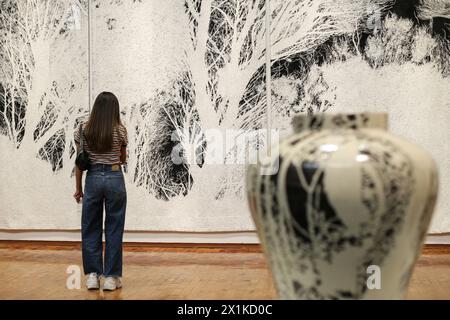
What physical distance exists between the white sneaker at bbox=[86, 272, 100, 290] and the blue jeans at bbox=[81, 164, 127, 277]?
0.02 m

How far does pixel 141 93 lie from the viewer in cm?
553

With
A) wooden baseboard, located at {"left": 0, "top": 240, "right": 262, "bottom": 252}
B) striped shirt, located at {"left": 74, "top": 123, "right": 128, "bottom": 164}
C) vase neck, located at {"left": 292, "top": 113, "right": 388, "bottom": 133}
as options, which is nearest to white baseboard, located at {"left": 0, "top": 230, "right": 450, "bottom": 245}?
wooden baseboard, located at {"left": 0, "top": 240, "right": 262, "bottom": 252}

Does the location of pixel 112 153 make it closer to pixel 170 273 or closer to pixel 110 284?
pixel 110 284

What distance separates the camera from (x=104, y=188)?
11.4 feet

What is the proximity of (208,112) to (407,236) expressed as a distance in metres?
4.02

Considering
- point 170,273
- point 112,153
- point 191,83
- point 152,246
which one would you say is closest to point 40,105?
point 191,83

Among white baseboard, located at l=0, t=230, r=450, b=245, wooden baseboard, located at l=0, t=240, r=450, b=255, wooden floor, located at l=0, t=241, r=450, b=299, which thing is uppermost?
white baseboard, located at l=0, t=230, r=450, b=245

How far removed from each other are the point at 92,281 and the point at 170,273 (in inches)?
31.8

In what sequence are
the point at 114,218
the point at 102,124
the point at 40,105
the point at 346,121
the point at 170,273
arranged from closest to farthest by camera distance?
the point at 346,121, the point at 102,124, the point at 114,218, the point at 170,273, the point at 40,105

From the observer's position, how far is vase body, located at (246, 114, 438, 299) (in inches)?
55.9

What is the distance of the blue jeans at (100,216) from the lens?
3461 millimetres

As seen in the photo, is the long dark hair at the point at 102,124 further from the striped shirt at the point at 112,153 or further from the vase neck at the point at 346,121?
the vase neck at the point at 346,121

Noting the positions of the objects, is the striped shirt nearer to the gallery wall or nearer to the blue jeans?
the blue jeans
